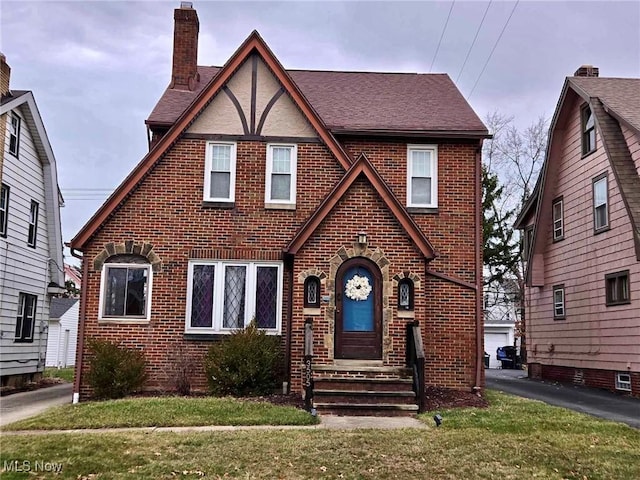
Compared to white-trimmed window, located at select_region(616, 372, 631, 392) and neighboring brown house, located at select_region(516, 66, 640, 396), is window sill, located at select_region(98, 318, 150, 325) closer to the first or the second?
neighboring brown house, located at select_region(516, 66, 640, 396)

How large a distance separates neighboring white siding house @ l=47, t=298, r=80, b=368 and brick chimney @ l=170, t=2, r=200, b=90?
20.1 metres

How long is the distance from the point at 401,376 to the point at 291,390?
224 centimetres

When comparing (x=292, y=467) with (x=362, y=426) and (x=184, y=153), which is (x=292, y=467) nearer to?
(x=362, y=426)

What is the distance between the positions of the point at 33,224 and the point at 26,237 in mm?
→ 700

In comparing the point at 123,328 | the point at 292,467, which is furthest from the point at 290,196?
the point at 292,467

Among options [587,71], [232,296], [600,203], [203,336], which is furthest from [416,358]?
[587,71]

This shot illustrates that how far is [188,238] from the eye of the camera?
14531 mm

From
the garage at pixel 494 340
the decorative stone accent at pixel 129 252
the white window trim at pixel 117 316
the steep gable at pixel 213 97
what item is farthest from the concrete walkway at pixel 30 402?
the garage at pixel 494 340

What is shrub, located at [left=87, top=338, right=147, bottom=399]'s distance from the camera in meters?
13.0

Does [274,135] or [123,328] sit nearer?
[123,328]

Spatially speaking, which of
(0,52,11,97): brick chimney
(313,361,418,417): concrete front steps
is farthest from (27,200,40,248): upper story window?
(313,361,418,417): concrete front steps

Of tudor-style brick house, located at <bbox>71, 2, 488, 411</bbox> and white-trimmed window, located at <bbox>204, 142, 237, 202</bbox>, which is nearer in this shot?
tudor-style brick house, located at <bbox>71, 2, 488, 411</bbox>

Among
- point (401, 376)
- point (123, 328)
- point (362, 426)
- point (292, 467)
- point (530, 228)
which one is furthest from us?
point (530, 228)

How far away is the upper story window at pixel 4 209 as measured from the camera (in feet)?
58.5
